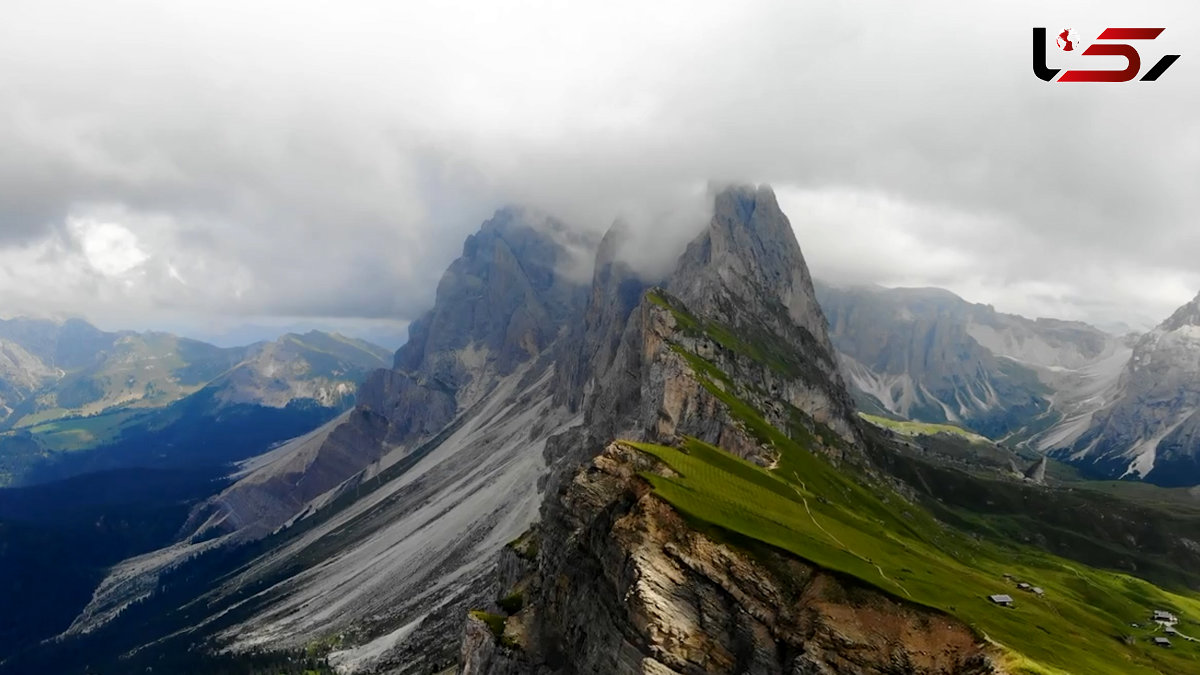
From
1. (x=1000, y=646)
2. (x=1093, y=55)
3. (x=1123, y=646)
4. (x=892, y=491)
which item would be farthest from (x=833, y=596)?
(x=892, y=491)

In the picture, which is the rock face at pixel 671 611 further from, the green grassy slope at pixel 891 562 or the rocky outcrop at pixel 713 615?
the green grassy slope at pixel 891 562

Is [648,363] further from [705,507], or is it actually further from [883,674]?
[883,674]

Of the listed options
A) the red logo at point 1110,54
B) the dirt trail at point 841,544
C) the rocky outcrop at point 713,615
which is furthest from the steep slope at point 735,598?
the red logo at point 1110,54

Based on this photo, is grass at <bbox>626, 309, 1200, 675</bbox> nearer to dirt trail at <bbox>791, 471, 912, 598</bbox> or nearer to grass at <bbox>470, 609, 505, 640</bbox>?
dirt trail at <bbox>791, 471, 912, 598</bbox>

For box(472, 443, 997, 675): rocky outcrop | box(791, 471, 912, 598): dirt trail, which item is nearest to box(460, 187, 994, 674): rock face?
box(472, 443, 997, 675): rocky outcrop

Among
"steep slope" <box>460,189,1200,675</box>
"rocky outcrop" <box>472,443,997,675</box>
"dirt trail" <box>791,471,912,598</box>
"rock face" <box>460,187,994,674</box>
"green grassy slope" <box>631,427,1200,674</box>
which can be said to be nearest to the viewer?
"rocky outcrop" <box>472,443,997,675</box>

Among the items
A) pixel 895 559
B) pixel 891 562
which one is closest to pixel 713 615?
pixel 891 562
